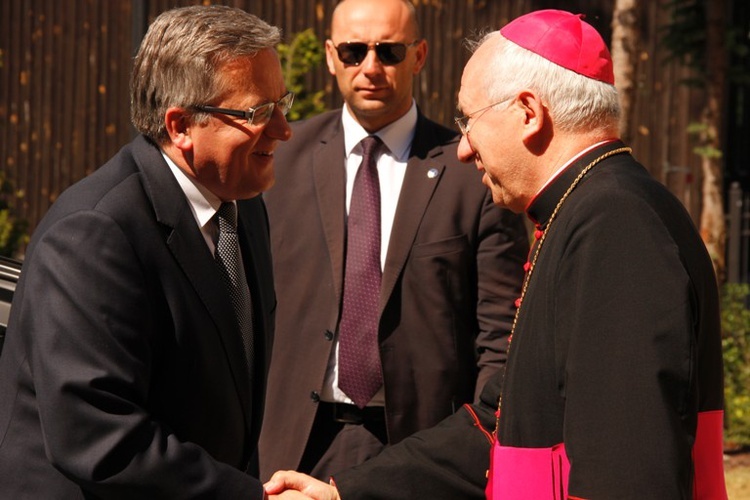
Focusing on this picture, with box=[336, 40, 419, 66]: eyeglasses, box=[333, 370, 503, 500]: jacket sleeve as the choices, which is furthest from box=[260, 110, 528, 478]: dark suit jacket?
box=[333, 370, 503, 500]: jacket sleeve

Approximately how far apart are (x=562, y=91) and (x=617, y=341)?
1.99 ft

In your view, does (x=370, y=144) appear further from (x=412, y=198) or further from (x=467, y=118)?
(x=467, y=118)

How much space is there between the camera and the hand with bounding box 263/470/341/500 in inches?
127

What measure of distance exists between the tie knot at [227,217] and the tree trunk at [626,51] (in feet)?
16.7

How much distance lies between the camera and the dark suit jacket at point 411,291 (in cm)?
414

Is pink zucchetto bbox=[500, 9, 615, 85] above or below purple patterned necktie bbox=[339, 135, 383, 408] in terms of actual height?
above

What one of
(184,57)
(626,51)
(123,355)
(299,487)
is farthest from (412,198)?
(626,51)

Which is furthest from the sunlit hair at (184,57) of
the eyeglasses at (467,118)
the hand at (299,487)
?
the hand at (299,487)

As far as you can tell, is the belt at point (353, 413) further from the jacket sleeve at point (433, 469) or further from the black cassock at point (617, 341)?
the black cassock at point (617, 341)

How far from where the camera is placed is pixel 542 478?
98.7 inches

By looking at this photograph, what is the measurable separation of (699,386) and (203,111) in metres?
1.28

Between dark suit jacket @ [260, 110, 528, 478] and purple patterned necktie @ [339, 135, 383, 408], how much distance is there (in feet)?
0.12

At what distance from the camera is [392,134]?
4.44 m

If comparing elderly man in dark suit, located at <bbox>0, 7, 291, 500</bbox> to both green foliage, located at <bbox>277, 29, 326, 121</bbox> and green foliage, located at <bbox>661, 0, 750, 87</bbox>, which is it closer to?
green foliage, located at <bbox>277, 29, 326, 121</bbox>
